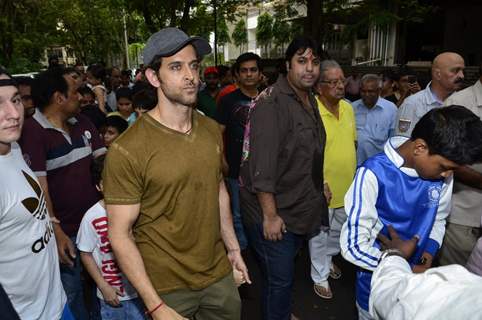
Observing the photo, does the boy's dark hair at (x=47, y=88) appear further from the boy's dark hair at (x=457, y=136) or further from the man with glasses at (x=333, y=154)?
the boy's dark hair at (x=457, y=136)

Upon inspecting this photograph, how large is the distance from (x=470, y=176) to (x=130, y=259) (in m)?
2.51

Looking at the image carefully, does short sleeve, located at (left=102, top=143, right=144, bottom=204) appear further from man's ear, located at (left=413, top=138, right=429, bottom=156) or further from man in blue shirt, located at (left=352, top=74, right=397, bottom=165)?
man in blue shirt, located at (left=352, top=74, right=397, bottom=165)

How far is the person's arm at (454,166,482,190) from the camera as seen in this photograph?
3.08 metres

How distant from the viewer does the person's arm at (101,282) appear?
2.79 m

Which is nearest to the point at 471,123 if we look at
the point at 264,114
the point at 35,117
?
the point at 264,114

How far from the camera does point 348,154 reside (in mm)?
4047

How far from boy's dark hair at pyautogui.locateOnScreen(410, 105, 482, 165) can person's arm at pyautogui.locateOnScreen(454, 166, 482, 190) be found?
1.17 metres

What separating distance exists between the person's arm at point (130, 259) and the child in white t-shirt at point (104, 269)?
86cm

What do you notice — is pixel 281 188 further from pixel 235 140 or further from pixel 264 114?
pixel 235 140

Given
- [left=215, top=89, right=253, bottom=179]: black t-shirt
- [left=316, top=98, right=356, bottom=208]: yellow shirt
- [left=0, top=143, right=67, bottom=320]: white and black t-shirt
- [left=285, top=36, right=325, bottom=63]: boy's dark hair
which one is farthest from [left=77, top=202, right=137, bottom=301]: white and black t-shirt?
[left=215, top=89, right=253, bottom=179]: black t-shirt

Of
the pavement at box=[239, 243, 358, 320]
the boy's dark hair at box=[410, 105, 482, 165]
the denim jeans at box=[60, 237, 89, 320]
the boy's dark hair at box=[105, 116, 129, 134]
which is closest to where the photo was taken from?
the boy's dark hair at box=[410, 105, 482, 165]

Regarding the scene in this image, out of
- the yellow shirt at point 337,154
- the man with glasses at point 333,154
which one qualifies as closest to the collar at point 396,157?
the man with glasses at point 333,154

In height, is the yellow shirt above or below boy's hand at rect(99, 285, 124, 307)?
above

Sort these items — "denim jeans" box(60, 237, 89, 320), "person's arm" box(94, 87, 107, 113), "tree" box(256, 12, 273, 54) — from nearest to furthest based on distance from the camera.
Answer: "denim jeans" box(60, 237, 89, 320)
"person's arm" box(94, 87, 107, 113)
"tree" box(256, 12, 273, 54)
